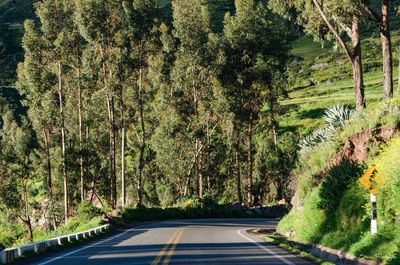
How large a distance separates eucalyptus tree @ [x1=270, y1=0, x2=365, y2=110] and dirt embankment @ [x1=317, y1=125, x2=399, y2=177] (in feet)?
13.7

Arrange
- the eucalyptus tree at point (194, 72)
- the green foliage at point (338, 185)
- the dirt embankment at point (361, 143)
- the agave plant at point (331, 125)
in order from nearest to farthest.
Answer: the green foliage at point (338, 185) → the dirt embankment at point (361, 143) → the agave plant at point (331, 125) → the eucalyptus tree at point (194, 72)

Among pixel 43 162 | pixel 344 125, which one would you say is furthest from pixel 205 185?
pixel 344 125

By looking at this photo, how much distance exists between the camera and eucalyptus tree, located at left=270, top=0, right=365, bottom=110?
24062 millimetres

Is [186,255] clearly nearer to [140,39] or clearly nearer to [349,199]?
[349,199]

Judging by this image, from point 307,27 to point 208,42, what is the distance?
2216 centimetres

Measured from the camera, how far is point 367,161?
16.2 metres

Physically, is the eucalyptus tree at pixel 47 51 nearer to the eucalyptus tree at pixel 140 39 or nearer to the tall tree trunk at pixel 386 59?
the eucalyptus tree at pixel 140 39

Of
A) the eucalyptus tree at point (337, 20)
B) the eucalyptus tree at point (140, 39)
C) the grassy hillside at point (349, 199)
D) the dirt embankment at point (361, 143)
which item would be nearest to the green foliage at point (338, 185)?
the grassy hillside at point (349, 199)

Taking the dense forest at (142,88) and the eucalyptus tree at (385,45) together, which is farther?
the dense forest at (142,88)

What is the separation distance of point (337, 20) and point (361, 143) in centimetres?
960

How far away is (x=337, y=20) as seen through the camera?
2528cm

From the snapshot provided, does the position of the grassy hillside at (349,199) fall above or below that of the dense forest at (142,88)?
below

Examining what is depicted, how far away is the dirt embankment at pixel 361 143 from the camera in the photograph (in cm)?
1667

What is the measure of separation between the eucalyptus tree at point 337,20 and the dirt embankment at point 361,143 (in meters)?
4.19
